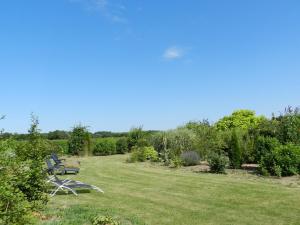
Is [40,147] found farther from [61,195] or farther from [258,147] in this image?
[258,147]

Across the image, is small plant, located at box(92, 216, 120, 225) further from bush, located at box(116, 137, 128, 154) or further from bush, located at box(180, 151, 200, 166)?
bush, located at box(116, 137, 128, 154)

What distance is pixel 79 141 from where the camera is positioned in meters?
27.5

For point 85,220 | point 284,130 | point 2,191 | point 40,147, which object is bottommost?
point 85,220

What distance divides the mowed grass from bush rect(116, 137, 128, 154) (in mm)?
15431

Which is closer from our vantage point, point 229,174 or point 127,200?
point 127,200

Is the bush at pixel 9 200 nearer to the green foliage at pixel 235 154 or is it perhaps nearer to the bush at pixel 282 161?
the bush at pixel 282 161

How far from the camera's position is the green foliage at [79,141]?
2741cm

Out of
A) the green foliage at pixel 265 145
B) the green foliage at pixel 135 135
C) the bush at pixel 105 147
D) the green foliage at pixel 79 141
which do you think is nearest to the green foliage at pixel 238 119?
the green foliage at pixel 135 135

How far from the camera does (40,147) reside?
8172 millimetres

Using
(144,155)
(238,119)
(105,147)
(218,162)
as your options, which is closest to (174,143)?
(144,155)

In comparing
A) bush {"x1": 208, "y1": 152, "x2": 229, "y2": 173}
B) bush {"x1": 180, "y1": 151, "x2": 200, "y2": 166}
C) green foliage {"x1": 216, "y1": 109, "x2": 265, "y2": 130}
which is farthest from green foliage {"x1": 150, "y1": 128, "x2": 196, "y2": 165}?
green foliage {"x1": 216, "y1": 109, "x2": 265, "y2": 130}

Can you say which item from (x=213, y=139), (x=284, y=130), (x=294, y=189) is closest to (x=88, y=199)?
(x=294, y=189)

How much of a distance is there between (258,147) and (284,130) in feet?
4.23

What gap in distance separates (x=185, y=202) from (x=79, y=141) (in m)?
18.4
